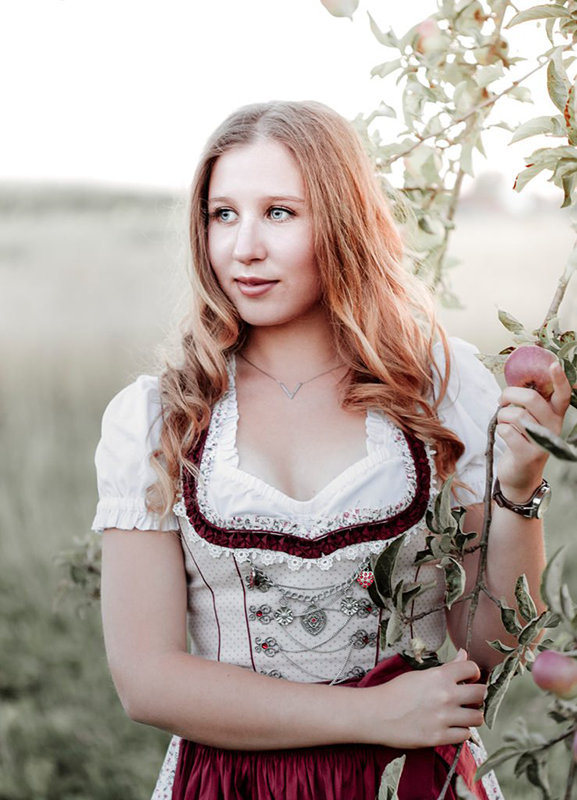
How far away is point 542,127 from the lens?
867 mm

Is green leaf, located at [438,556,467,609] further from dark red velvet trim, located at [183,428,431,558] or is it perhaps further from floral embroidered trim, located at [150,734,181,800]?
floral embroidered trim, located at [150,734,181,800]

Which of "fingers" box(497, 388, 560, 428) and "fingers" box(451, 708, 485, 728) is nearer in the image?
"fingers" box(497, 388, 560, 428)

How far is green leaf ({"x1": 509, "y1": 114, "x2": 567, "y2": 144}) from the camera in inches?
33.4

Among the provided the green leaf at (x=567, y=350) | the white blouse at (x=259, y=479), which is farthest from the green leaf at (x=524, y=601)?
the white blouse at (x=259, y=479)

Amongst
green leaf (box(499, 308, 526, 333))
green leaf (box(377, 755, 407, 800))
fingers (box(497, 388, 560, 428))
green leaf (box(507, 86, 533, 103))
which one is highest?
green leaf (box(507, 86, 533, 103))

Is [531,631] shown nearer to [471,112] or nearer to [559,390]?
[559,390]

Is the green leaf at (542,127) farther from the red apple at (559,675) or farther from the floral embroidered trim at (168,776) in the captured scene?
the floral embroidered trim at (168,776)

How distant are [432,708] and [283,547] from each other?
274 mm

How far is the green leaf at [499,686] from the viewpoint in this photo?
32.4 inches

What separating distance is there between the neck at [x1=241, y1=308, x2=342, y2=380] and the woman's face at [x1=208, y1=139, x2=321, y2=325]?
72 mm

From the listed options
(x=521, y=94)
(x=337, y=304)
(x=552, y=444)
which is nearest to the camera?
(x=552, y=444)

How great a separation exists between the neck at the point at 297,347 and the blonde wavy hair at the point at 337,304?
23mm

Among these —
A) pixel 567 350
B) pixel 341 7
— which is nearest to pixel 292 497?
pixel 567 350

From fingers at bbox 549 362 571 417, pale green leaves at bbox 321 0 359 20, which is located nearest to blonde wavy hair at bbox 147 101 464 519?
pale green leaves at bbox 321 0 359 20
